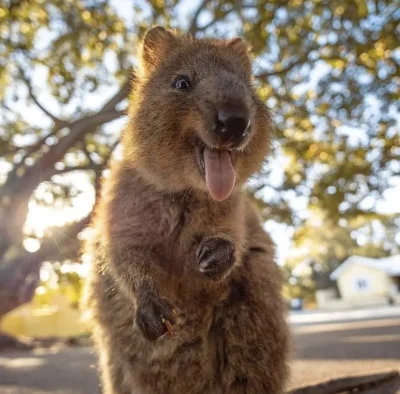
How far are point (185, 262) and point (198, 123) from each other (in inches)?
32.3

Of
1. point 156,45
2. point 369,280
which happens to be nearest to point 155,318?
point 156,45

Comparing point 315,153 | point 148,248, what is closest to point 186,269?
point 148,248

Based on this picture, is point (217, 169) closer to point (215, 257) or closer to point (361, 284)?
point (215, 257)

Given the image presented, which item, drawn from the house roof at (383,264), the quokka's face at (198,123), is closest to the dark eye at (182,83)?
the quokka's face at (198,123)

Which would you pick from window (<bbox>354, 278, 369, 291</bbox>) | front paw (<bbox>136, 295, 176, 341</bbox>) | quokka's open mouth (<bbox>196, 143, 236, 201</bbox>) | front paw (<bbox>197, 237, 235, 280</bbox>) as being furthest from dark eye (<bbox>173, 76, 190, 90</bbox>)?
window (<bbox>354, 278, 369, 291</bbox>)

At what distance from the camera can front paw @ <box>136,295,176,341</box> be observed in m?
A: 2.27

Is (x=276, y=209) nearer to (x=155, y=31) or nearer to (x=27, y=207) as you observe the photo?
(x=27, y=207)

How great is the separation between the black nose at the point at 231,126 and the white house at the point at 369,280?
40.9m

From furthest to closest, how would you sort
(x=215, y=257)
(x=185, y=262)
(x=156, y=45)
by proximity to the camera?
(x=156, y=45) → (x=185, y=262) → (x=215, y=257)

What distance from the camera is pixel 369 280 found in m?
43.8

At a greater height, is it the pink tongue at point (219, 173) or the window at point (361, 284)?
the pink tongue at point (219, 173)

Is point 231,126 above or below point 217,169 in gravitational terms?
above

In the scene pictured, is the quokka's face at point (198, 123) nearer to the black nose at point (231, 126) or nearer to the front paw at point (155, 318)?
the black nose at point (231, 126)

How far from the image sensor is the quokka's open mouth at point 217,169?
234 cm
